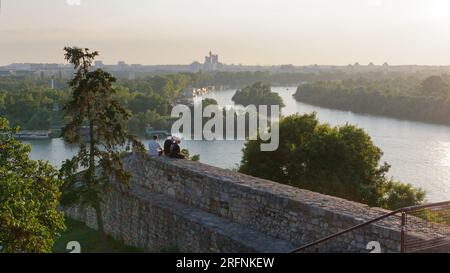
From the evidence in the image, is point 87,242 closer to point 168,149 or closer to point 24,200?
point 168,149

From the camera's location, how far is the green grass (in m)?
9.71

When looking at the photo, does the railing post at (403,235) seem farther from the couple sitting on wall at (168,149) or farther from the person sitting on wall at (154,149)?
the person sitting on wall at (154,149)

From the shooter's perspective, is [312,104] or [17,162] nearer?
[17,162]

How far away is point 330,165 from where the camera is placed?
14078 mm

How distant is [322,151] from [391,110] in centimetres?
4049

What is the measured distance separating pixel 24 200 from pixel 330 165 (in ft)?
29.1

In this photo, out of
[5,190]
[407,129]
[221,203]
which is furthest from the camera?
[407,129]

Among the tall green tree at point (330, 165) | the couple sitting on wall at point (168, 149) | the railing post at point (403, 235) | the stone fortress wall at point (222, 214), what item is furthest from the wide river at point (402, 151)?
the railing post at point (403, 235)

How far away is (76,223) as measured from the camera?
12.1 metres

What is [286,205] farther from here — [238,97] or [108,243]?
[238,97]

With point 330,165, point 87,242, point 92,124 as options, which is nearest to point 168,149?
point 92,124

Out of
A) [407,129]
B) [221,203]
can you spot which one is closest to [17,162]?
[221,203]

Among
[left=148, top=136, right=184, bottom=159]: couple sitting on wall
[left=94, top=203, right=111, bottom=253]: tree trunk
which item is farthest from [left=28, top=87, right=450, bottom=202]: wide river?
[left=94, top=203, right=111, bottom=253]: tree trunk

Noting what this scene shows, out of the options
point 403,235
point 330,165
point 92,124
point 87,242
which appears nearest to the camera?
point 403,235
